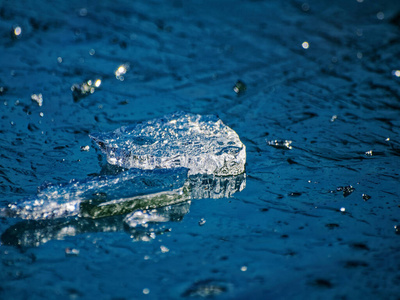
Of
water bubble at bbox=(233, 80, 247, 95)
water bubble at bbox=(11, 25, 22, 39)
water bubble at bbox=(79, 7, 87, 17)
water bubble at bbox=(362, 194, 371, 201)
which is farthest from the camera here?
water bubble at bbox=(79, 7, 87, 17)

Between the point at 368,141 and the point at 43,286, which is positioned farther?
the point at 368,141

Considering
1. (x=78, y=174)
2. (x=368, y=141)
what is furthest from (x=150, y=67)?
(x=368, y=141)

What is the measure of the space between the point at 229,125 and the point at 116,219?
0.80 metres

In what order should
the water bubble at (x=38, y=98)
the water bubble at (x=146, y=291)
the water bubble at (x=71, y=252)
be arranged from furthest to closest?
the water bubble at (x=38, y=98), the water bubble at (x=71, y=252), the water bubble at (x=146, y=291)

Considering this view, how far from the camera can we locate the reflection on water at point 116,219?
1.44m

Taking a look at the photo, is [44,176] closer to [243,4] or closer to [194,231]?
[194,231]

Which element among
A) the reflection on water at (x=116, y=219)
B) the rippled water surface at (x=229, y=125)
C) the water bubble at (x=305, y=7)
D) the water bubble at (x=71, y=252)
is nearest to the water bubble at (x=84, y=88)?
the rippled water surface at (x=229, y=125)

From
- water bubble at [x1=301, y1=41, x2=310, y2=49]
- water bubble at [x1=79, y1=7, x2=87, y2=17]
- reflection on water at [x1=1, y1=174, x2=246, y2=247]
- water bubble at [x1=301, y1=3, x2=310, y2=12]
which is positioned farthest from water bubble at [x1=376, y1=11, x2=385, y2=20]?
reflection on water at [x1=1, y1=174, x2=246, y2=247]

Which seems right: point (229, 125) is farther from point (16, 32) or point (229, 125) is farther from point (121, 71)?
point (16, 32)

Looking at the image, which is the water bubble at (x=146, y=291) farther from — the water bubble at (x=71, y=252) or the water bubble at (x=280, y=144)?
the water bubble at (x=280, y=144)

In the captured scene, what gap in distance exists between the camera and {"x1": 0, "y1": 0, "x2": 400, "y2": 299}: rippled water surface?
1.31 metres

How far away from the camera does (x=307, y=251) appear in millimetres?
1395

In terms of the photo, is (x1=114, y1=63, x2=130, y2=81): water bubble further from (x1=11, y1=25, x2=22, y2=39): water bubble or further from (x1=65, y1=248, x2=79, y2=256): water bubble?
(x1=65, y1=248, x2=79, y2=256): water bubble

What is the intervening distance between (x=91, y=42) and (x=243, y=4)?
1183mm
